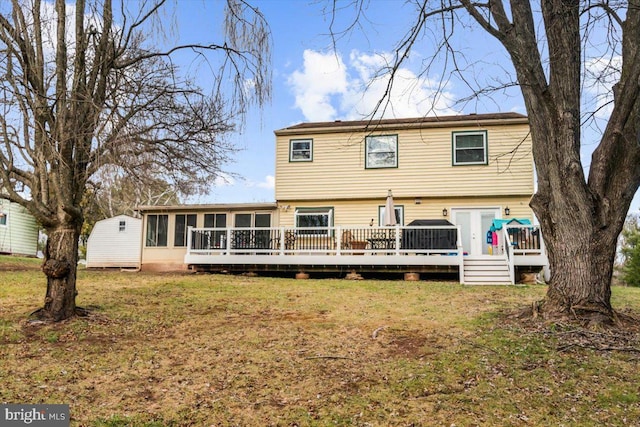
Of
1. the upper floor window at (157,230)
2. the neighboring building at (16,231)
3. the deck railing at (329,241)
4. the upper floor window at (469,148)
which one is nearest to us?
the deck railing at (329,241)

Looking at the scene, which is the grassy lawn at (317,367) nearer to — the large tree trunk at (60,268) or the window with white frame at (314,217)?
the large tree trunk at (60,268)

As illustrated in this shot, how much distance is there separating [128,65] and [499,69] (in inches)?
211

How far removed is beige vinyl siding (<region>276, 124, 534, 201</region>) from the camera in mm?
14828

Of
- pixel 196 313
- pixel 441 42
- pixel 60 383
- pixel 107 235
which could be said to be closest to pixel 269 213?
pixel 107 235

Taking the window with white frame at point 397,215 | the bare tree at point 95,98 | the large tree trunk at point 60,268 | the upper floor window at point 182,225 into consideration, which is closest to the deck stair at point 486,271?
the window with white frame at point 397,215

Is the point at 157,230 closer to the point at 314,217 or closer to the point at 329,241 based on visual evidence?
the point at 314,217

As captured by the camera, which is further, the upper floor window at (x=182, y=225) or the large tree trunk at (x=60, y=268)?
the upper floor window at (x=182, y=225)

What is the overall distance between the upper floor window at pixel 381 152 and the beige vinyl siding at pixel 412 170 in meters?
0.17

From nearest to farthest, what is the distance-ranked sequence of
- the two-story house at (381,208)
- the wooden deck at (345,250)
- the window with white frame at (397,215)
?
the wooden deck at (345,250) < the two-story house at (381,208) < the window with white frame at (397,215)

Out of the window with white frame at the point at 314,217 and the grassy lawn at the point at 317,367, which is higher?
the window with white frame at the point at 314,217

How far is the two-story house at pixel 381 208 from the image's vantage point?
43.0 ft

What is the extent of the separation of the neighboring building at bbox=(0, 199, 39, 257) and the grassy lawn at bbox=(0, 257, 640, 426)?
2063 centimetres

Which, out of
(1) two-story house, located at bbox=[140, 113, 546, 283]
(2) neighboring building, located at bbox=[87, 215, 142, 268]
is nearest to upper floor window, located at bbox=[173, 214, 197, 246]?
(1) two-story house, located at bbox=[140, 113, 546, 283]

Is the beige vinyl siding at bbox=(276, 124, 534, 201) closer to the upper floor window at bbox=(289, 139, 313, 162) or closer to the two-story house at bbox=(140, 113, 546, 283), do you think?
the two-story house at bbox=(140, 113, 546, 283)
